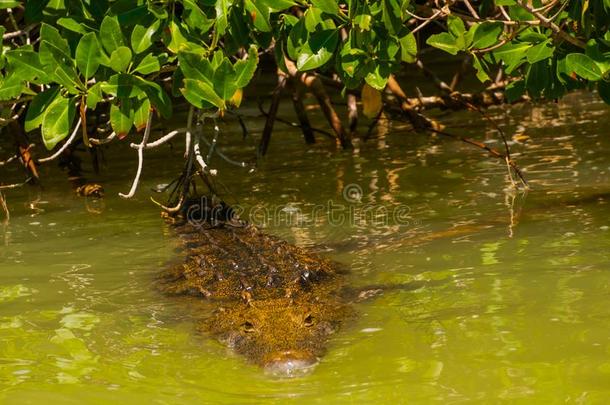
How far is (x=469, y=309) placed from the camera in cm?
494

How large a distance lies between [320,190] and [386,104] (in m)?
1.94

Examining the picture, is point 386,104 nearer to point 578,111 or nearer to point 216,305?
point 578,111

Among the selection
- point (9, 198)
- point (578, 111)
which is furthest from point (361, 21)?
point (578, 111)

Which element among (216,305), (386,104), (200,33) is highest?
(200,33)

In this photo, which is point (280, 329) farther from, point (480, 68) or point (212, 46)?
point (480, 68)

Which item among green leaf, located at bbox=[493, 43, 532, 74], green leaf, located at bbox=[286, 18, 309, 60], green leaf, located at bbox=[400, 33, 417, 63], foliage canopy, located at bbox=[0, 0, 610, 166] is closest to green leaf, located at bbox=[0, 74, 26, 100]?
foliage canopy, located at bbox=[0, 0, 610, 166]

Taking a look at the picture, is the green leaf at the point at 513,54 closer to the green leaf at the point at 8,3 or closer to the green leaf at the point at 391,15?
the green leaf at the point at 391,15

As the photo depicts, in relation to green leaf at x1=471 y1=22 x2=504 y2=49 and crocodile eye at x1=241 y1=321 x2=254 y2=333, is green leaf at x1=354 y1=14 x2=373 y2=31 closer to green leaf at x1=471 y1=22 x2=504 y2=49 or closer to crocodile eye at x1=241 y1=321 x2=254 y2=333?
green leaf at x1=471 y1=22 x2=504 y2=49

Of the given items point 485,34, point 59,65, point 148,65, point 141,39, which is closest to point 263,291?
point 148,65

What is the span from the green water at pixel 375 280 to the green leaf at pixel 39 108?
3.11ft

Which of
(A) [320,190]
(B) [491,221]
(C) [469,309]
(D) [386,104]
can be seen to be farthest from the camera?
(D) [386,104]

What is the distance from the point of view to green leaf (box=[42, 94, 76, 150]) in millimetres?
5242

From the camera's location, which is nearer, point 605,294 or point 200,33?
point 605,294

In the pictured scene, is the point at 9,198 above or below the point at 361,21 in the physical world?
below
